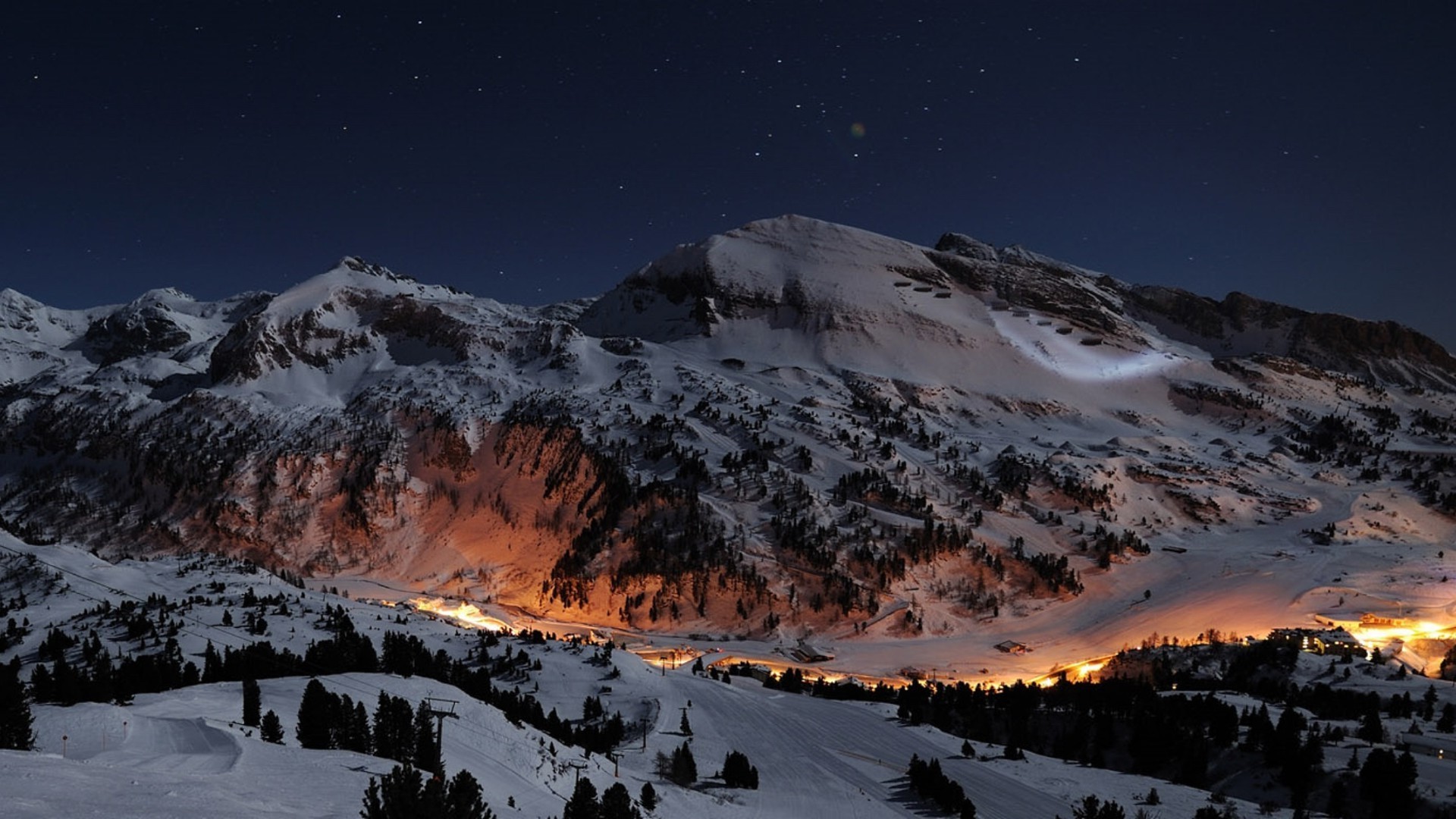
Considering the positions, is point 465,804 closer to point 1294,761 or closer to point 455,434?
point 1294,761

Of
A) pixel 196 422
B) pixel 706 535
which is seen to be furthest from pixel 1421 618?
pixel 196 422

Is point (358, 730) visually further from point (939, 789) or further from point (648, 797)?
point (939, 789)

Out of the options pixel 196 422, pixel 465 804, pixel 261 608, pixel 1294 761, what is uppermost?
pixel 196 422

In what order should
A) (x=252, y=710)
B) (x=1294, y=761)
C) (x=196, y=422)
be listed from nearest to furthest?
(x=252, y=710)
(x=1294, y=761)
(x=196, y=422)

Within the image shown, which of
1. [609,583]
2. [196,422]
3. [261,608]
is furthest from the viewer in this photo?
[196,422]

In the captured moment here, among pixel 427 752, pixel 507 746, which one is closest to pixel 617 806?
pixel 427 752

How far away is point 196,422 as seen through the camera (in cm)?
17462

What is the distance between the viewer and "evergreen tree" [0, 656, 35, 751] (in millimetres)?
29766

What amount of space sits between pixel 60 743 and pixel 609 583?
88.8 metres

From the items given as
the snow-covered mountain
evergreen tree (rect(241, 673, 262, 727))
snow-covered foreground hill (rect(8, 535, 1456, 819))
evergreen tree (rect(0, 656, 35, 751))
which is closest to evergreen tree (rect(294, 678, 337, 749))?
snow-covered foreground hill (rect(8, 535, 1456, 819))

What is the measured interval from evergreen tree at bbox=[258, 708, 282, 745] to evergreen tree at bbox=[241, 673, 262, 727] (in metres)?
2.12

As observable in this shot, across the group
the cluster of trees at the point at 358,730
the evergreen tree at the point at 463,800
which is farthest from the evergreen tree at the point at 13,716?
the evergreen tree at the point at 463,800

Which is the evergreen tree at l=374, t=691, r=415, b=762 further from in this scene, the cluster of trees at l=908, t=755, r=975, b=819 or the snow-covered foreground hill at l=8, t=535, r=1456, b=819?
the cluster of trees at l=908, t=755, r=975, b=819

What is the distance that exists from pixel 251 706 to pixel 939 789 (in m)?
35.9
